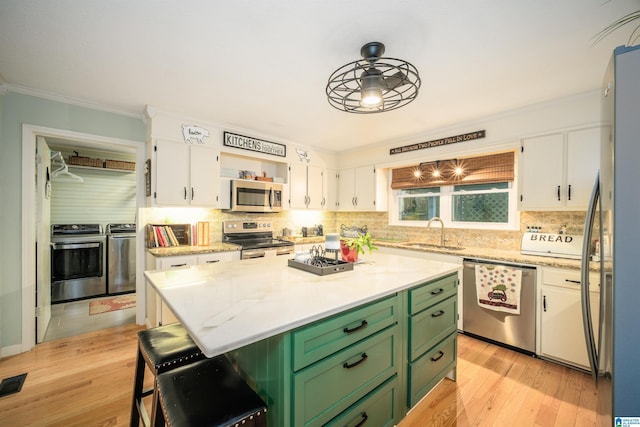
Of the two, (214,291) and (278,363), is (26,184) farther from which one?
(278,363)

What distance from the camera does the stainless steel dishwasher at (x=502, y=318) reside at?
253 cm

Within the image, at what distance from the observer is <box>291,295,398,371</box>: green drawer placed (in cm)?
108

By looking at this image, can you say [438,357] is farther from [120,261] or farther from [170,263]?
[120,261]

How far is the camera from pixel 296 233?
4730 millimetres

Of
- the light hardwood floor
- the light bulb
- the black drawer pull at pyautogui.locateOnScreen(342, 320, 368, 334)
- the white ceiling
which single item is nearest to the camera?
the black drawer pull at pyautogui.locateOnScreen(342, 320, 368, 334)

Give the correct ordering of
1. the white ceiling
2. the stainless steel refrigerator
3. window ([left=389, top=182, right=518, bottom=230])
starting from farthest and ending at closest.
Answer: window ([left=389, top=182, right=518, bottom=230])
the white ceiling
the stainless steel refrigerator

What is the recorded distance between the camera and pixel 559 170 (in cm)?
269

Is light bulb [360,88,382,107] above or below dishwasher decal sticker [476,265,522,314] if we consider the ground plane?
above

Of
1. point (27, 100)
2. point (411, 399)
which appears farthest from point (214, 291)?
point (27, 100)

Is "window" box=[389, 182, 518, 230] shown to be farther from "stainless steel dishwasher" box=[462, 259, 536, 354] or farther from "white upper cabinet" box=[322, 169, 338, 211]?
"white upper cabinet" box=[322, 169, 338, 211]

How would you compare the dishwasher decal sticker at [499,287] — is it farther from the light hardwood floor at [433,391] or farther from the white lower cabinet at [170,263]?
the white lower cabinet at [170,263]

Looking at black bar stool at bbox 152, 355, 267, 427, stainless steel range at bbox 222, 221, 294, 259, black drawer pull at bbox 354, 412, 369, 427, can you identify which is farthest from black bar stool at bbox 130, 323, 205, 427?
stainless steel range at bbox 222, 221, 294, 259

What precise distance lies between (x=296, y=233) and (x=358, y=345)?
3481 mm

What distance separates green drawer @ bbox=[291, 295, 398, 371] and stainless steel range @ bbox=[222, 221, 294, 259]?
2288 mm
